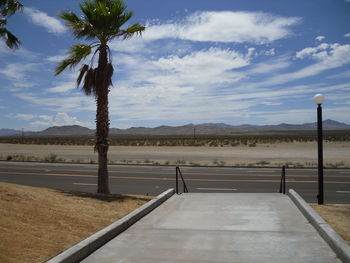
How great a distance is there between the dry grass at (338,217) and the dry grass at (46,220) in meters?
4.53

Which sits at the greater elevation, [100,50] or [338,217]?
[100,50]

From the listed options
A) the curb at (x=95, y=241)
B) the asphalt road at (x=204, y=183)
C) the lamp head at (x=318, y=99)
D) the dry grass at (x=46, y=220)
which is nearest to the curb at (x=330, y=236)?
the lamp head at (x=318, y=99)

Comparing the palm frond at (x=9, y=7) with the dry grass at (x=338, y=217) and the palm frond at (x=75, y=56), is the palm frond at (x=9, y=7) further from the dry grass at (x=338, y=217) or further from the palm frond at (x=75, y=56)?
the dry grass at (x=338, y=217)

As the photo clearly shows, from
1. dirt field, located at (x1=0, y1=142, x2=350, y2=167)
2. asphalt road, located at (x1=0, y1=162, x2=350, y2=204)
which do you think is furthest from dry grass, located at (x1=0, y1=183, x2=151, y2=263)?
dirt field, located at (x1=0, y1=142, x2=350, y2=167)

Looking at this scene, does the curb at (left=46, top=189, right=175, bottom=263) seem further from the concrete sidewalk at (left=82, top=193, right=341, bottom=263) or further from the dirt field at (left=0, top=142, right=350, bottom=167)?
the dirt field at (left=0, top=142, right=350, bottom=167)

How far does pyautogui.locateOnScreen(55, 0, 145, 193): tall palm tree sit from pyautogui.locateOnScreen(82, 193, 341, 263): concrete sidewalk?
3.07 meters

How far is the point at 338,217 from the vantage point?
8031mm

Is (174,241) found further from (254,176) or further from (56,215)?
(254,176)

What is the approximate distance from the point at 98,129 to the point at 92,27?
3093mm

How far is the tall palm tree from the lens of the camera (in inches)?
424

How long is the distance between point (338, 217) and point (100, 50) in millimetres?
8079

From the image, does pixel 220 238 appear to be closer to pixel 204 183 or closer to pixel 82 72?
pixel 82 72

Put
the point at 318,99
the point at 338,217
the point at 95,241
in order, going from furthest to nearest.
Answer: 1. the point at 318,99
2. the point at 338,217
3. the point at 95,241

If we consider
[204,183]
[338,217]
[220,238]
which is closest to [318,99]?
[338,217]
